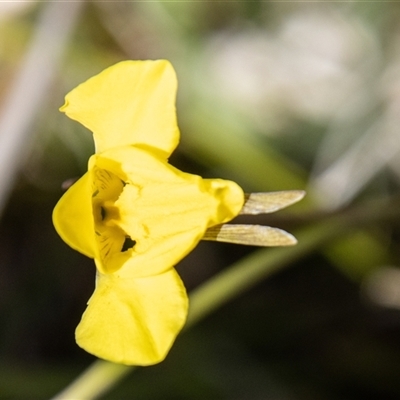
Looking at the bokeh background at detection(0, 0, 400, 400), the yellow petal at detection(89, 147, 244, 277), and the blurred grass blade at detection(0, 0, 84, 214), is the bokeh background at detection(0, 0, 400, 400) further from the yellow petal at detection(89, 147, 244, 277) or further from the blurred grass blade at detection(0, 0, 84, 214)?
the yellow petal at detection(89, 147, 244, 277)

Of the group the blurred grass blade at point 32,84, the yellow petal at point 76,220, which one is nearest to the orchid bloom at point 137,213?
the yellow petal at point 76,220

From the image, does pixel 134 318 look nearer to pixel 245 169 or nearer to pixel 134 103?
pixel 134 103

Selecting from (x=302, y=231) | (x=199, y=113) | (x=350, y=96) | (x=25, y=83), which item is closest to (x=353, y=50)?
(x=350, y=96)

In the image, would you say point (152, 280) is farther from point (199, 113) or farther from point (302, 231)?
point (199, 113)

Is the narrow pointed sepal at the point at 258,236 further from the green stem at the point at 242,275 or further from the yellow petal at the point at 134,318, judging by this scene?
the green stem at the point at 242,275

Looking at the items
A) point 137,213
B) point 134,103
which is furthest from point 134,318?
point 134,103

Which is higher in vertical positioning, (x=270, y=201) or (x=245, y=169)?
(x=270, y=201)

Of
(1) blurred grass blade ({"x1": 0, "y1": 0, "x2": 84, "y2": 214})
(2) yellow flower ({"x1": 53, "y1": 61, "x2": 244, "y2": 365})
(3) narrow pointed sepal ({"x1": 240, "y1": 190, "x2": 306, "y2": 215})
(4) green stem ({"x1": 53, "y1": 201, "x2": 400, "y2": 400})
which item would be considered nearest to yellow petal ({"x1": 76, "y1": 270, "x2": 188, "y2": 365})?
(2) yellow flower ({"x1": 53, "y1": 61, "x2": 244, "y2": 365})
